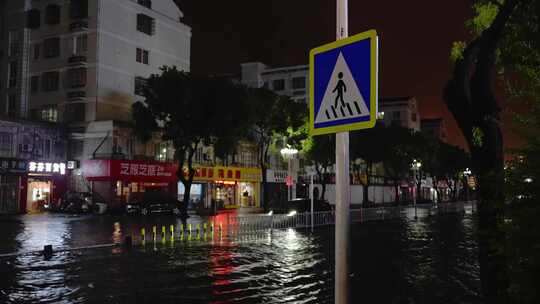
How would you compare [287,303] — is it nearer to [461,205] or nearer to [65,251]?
[65,251]

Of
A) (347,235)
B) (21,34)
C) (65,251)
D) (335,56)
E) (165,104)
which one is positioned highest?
(21,34)

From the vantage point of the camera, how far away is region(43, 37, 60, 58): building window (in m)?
47.2

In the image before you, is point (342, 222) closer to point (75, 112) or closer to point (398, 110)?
point (75, 112)

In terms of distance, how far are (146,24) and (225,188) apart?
714 inches

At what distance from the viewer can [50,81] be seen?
47281 millimetres

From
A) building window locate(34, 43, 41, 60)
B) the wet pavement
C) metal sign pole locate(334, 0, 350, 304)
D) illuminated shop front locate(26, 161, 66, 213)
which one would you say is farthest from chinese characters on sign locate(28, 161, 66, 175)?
metal sign pole locate(334, 0, 350, 304)

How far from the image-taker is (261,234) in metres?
24.7

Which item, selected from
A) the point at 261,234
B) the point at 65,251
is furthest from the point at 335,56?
the point at 261,234

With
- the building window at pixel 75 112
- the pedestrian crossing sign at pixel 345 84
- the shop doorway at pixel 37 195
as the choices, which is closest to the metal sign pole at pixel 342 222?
the pedestrian crossing sign at pixel 345 84

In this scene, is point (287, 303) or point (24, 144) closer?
point (287, 303)

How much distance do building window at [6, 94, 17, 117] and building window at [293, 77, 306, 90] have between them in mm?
35667

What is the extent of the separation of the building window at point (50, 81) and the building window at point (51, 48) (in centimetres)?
174

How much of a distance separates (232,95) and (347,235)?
1364 inches

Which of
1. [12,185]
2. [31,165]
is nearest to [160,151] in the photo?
[31,165]
